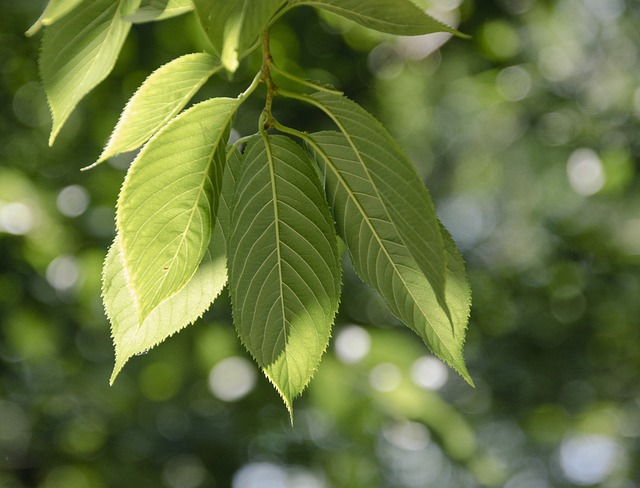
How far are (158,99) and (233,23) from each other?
135mm

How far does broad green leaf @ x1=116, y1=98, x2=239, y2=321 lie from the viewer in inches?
17.8

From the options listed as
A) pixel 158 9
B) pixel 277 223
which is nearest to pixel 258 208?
pixel 277 223

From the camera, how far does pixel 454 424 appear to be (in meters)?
2.21

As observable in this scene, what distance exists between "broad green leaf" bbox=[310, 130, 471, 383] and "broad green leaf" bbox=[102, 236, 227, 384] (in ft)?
0.34

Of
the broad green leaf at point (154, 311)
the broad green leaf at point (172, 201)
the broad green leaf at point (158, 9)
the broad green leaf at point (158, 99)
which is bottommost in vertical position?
the broad green leaf at point (154, 311)

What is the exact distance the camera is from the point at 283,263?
0.56m

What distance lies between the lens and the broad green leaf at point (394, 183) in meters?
0.43

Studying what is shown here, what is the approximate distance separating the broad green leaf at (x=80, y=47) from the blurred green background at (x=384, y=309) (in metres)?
1.34

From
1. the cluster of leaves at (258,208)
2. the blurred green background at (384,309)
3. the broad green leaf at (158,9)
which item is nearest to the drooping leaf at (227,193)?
the cluster of leaves at (258,208)

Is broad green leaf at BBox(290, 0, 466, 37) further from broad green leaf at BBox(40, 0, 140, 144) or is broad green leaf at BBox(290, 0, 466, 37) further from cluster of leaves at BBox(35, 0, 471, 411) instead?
broad green leaf at BBox(40, 0, 140, 144)

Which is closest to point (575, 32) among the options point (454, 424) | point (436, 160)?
point (436, 160)

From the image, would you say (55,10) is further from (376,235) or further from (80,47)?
(376,235)

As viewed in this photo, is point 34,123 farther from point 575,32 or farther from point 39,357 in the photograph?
point 575,32

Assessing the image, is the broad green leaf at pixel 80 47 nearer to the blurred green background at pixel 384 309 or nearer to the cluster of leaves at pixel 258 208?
the cluster of leaves at pixel 258 208
